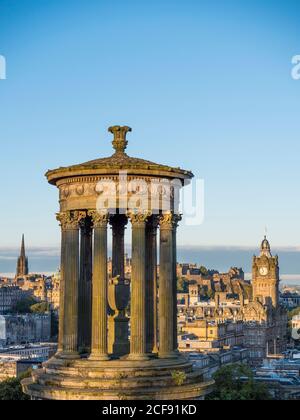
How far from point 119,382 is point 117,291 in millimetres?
3408

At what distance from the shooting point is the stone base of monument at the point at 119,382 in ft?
80.3

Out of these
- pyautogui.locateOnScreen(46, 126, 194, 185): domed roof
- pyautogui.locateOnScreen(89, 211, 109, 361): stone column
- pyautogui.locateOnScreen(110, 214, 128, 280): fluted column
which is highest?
pyautogui.locateOnScreen(46, 126, 194, 185): domed roof

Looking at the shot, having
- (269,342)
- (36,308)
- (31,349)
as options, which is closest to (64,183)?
(31,349)

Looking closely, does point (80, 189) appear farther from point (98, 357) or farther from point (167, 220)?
point (98, 357)

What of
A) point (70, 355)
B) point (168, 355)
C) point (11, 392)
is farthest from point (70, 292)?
point (11, 392)

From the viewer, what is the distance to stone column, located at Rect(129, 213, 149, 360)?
25.4m

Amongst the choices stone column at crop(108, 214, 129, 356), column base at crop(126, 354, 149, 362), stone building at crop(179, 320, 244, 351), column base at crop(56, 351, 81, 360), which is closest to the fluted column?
stone column at crop(108, 214, 129, 356)

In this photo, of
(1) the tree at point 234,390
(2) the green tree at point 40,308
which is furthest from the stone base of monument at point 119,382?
(2) the green tree at point 40,308

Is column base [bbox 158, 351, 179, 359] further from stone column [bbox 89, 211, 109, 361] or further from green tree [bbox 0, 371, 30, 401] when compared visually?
green tree [bbox 0, 371, 30, 401]

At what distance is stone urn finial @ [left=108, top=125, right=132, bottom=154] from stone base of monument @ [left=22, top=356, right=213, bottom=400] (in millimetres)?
6230

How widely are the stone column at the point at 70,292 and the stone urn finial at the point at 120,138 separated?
8.08 feet

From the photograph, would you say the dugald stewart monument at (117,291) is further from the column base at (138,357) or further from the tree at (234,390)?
the tree at (234,390)

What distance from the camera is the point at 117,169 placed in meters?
25.9
